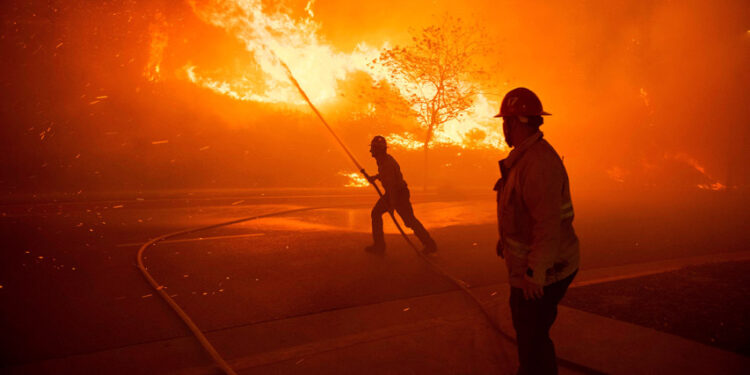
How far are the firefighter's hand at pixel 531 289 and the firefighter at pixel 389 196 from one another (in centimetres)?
471

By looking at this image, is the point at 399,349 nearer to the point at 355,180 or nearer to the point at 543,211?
the point at 543,211

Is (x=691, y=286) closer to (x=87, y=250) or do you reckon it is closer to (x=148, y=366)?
(x=148, y=366)

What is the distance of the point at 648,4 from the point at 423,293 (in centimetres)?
3689

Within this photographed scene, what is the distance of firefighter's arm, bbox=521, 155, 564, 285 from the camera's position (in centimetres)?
282

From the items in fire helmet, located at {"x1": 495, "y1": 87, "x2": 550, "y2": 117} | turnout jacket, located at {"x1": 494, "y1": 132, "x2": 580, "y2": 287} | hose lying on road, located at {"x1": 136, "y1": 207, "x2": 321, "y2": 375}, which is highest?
fire helmet, located at {"x1": 495, "y1": 87, "x2": 550, "y2": 117}

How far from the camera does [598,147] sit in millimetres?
32438

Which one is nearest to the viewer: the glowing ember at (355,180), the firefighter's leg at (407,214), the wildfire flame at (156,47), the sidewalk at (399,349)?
the sidewalk at (399,349)

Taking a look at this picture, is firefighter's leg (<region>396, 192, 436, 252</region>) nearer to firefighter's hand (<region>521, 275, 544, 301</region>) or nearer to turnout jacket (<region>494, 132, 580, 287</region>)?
turnout jacket (<region>494, 132, 580, 287</region>)

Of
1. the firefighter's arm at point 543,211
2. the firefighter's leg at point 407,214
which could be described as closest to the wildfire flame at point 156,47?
the firefighter's leg at point 407,214

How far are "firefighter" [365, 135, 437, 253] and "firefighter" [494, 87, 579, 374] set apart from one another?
14.9 ft

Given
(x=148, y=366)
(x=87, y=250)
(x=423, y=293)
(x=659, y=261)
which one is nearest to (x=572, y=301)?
(x=423, y=293)

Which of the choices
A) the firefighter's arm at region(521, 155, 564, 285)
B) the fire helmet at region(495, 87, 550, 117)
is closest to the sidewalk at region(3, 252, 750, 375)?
the firefighter's arm at region(521, 155, 564, 285)

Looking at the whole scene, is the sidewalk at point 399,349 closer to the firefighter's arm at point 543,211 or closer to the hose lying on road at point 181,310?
the hose lying on road at point 181,310

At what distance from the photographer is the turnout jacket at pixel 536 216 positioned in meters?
2.82
